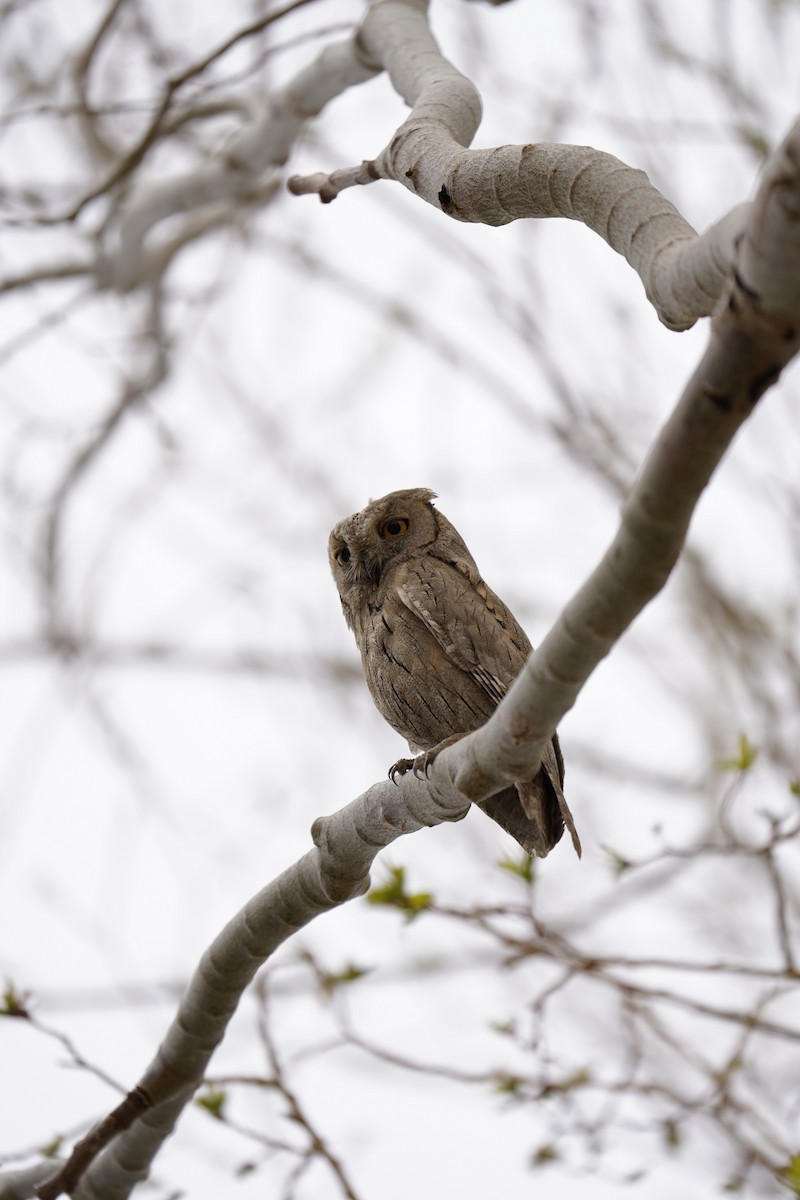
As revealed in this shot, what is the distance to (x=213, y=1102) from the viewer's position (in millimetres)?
3496

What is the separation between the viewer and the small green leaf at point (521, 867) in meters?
3.54

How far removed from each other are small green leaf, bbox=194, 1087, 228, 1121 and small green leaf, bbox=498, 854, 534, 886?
1.09m

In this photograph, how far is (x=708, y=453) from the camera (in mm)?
1407

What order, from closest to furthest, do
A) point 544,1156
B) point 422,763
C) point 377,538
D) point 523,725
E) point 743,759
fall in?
point 523,725 → point 422,763 → point 743,759 → point 377,538 → point 544,1156

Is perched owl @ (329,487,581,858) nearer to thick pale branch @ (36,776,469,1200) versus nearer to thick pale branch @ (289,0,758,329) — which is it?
thick pale branch @ (36,776,469,1200)

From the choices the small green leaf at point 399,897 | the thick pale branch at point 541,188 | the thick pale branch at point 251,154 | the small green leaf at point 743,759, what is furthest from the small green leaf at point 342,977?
the thick pale branch at point 251,154

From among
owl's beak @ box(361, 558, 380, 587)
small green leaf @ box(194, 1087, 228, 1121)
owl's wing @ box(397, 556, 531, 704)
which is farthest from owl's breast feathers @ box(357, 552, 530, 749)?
small green leaf @ box(194, 1087, 228, 1121)

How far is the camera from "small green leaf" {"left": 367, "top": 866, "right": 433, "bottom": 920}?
3428 millimetres

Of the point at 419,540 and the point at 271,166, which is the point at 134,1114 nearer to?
the point at 419,540

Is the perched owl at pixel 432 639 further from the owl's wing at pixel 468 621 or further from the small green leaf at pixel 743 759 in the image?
the small green leaf at pixel 743 759

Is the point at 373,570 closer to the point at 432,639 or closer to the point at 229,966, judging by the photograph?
the point at 432,639

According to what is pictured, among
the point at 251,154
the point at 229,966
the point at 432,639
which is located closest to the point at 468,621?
the point at 432,639

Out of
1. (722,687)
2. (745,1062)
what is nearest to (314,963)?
(745,1062)

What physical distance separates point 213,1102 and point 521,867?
1.15 meters
